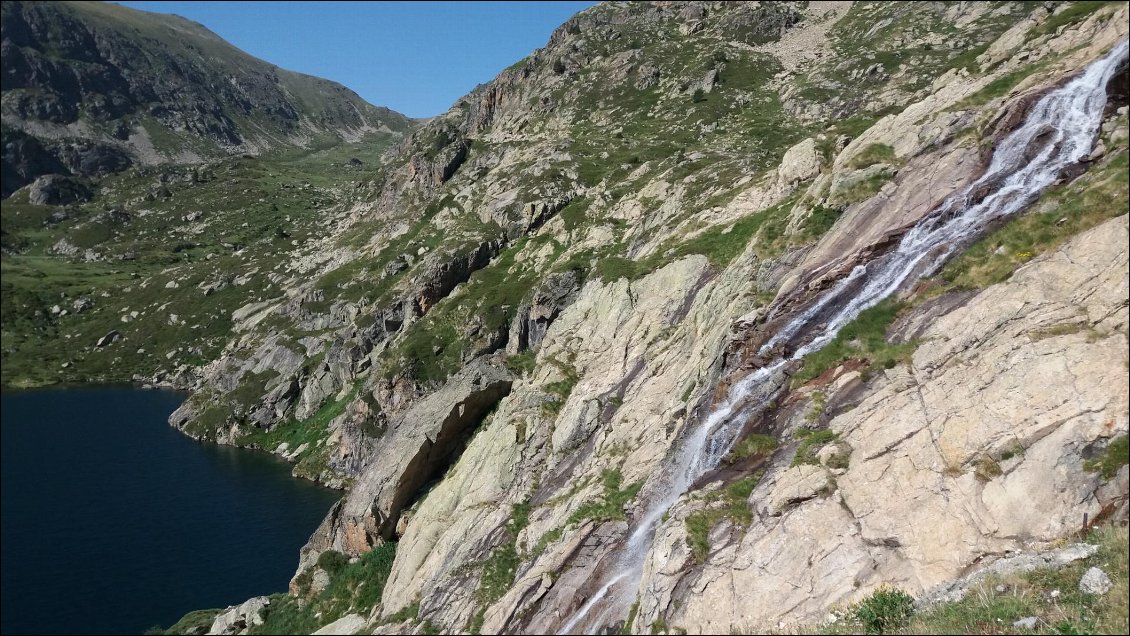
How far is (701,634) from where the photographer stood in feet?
59.0

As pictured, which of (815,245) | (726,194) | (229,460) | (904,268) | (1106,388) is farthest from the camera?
(229,460)

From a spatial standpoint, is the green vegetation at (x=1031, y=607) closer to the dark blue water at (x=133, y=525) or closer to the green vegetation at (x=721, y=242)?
the green vegetation at (x=721, y=242)

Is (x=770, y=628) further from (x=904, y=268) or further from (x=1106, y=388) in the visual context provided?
(x=904, y=268)

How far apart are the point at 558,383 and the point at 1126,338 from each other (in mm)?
33497

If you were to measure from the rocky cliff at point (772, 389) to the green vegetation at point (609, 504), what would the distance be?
0.48ft

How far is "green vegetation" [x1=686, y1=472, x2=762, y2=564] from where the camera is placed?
66.0 ft

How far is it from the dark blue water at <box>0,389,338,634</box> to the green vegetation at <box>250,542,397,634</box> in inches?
524

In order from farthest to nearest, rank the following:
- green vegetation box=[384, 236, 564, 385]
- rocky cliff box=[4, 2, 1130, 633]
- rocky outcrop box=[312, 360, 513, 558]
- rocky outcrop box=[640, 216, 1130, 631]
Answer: green vegetation box=[384, 236, 564, 385]
rocky outcrop box=[312, 360, 513, 558]
rocky cliff box=[4, 2, 1130, 633]
rocky outcrop box=[640, 216, 1130, 631]

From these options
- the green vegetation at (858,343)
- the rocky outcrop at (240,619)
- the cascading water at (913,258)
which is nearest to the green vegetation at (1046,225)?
the cascading water at (913,258)

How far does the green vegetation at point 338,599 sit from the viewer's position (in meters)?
41.2

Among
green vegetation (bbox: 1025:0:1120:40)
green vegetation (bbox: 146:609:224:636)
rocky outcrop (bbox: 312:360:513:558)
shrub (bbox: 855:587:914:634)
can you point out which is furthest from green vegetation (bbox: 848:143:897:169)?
green vegetation (bbox: 146:609:224:636)

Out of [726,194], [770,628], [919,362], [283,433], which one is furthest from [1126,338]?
[283,433]

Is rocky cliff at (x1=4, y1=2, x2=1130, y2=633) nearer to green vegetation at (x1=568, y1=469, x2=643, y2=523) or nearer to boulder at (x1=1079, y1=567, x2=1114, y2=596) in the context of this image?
green vegetation at (x1=568, y1=469, x2=643, y2=523)

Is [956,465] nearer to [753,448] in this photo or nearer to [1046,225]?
[753,448]
